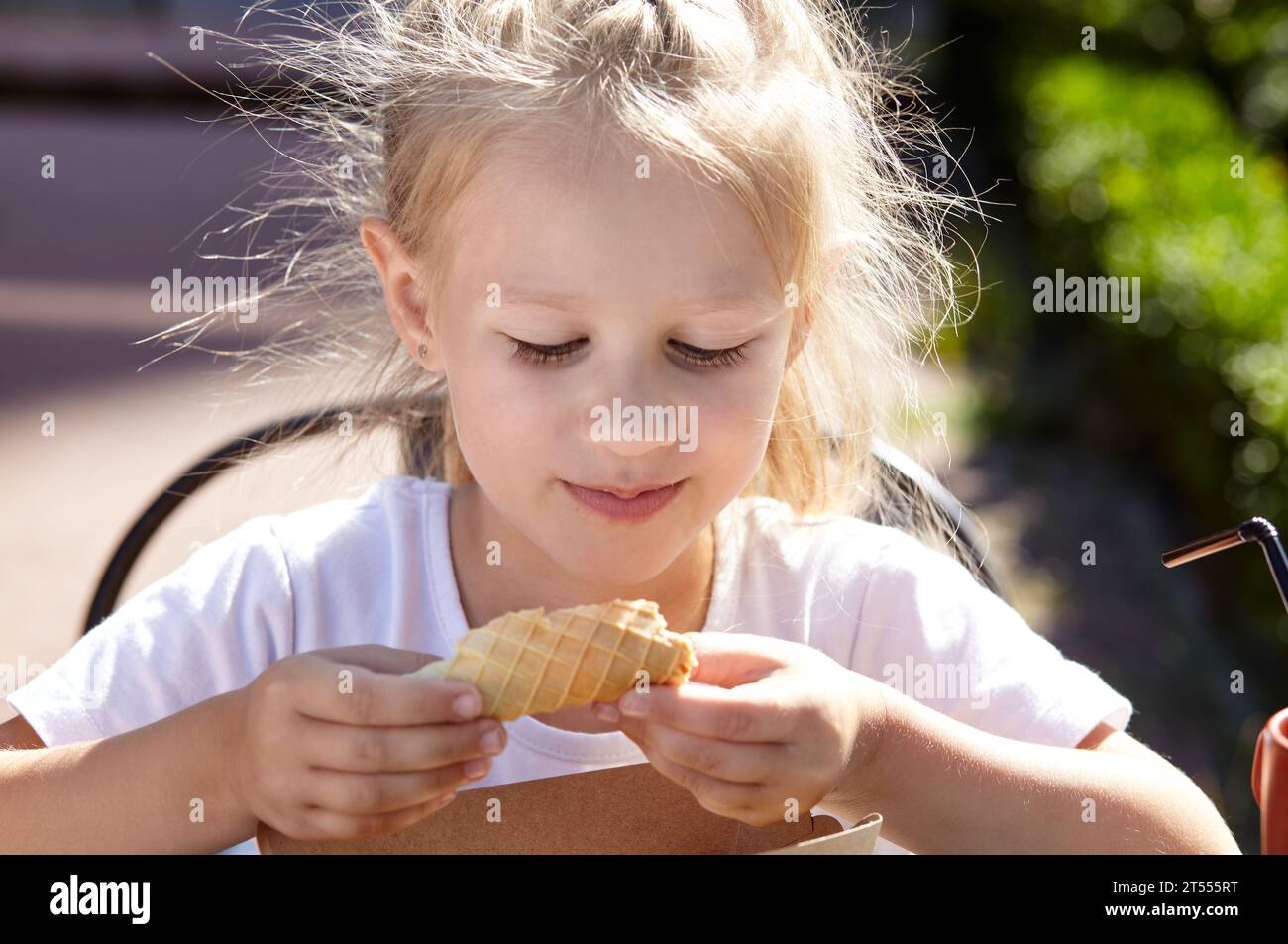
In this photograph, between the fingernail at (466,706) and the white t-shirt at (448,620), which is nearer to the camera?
the fingernail at (466,706)

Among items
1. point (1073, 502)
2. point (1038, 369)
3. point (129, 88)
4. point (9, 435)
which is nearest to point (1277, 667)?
point (1073, 502)

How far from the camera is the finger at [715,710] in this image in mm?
1225

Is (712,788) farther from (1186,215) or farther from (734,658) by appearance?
(1186,215)

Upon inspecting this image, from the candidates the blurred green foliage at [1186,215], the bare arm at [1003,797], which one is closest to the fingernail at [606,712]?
the bare arm at [1003,797]

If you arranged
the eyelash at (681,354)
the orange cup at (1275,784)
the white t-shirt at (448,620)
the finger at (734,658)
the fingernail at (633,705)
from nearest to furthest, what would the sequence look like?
the orange cup at (1275,784)
the fingernail at (633,705)
the finger at (734,658)
the eyelash at (681,354)
the white t-shirt at (448,620)

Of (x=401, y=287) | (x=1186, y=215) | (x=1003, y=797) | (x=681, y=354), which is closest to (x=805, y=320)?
(x=681, y=354)

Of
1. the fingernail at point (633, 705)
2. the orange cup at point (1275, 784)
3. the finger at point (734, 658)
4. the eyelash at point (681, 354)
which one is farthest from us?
the eyelash at point (681, 354)

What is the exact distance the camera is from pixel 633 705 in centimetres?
123

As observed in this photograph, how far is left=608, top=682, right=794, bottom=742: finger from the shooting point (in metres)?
1.22

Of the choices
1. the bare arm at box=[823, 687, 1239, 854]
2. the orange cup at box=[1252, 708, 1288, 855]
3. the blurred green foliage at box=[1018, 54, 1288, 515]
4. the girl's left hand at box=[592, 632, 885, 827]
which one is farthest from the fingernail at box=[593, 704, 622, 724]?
the blurred green foliage at box=[1018, 54, 1288, 515]

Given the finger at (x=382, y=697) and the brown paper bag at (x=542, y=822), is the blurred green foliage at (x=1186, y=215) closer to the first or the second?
the brown paper bag at (x=542, y=822)

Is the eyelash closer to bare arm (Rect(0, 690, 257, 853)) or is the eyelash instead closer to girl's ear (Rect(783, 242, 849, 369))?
girl's ear (Rect(783, 242, 849, 369))

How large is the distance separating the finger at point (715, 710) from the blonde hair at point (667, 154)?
0.52 m
